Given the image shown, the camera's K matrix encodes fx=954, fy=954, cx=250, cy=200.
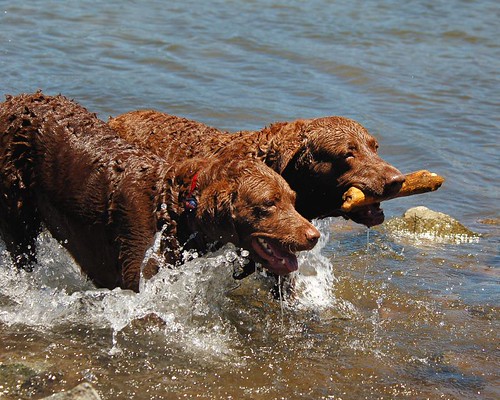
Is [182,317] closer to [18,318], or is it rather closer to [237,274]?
[237,274]

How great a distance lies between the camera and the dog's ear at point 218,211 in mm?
5340

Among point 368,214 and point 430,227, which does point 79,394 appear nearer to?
point 368,214

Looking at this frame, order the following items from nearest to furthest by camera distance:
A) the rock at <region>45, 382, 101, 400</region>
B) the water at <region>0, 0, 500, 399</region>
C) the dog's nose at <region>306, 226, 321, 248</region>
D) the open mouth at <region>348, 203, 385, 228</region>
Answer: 1. the rock at <region>45, 382, 101, 400</region>
2. the dog's nose at <region>306, 226, 321, 248</region>
3. the water at <region>0, 0, 500, 399</region>
4. the open mouth at <region>348, 203, 385, 228</region>

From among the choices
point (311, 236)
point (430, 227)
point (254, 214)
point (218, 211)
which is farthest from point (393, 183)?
point (430, 227)

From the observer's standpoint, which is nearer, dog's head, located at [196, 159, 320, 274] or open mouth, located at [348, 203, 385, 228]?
dog's head, located at [196, 159, 320, 274]

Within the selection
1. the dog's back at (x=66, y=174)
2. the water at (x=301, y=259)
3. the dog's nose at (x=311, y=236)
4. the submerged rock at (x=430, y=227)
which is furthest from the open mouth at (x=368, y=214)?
the submerged rock at (x=430, y=227)

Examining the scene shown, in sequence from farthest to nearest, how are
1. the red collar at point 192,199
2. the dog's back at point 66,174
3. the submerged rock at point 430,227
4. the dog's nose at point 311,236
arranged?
the submerged rock at point 430,227
the dog's back at point 66,174
the red collar at point 192,199
the dog's nose at point 311,236

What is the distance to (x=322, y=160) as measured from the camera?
6.34m

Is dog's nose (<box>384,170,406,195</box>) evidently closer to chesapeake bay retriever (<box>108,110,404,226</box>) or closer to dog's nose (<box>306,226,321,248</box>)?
chesapeake bay retriever (<box>108,110,404,226</box>)

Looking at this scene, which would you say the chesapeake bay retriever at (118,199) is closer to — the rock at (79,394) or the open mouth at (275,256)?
the open mouth at (275,256)

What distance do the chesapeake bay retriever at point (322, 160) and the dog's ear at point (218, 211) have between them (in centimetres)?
66

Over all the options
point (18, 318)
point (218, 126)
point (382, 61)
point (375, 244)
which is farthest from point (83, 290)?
point (382, 61)

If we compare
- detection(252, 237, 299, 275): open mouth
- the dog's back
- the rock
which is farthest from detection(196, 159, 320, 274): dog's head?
the rock

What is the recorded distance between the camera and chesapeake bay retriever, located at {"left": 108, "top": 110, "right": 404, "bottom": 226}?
20.2 feet
